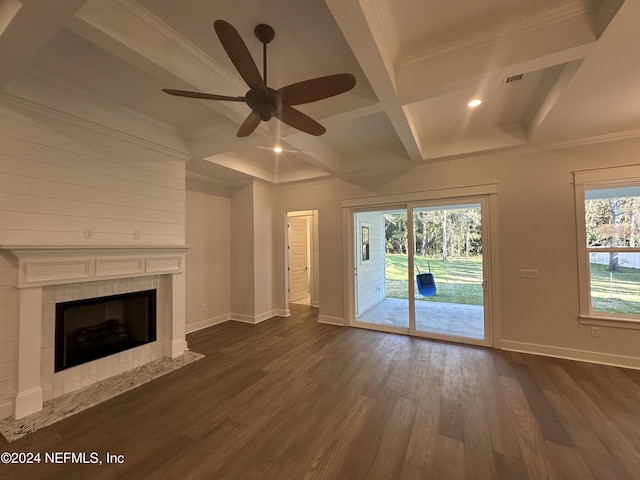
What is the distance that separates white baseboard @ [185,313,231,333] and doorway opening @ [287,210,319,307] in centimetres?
191

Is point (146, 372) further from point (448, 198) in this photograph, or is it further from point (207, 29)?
point (448, 198)

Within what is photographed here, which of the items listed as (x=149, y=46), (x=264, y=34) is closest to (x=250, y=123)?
(x=264, y=34)

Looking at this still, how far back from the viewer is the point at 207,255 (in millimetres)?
5023

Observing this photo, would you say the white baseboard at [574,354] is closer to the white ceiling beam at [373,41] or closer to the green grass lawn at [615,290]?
the green grass lawn at [615,290]

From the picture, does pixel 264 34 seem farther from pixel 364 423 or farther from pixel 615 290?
pixel 615 290

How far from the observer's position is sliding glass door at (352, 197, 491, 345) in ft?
13.1

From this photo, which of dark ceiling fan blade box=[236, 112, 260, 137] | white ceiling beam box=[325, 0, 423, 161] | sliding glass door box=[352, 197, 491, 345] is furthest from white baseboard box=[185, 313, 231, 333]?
white ceiling beam box=[325, 0, 423, 161]

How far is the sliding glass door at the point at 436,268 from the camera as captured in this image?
3.98 meters

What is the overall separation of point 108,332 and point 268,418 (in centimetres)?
232

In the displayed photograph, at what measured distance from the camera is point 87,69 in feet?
7.59

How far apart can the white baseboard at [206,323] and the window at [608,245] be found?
5.66 m

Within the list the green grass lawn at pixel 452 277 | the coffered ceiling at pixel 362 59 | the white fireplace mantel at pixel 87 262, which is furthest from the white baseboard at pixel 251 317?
the coffered ceiling at pixel 362 59

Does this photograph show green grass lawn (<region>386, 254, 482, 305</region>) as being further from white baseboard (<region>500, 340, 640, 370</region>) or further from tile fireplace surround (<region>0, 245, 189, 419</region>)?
tile fireplace surround (<region>0, 245, 189, 419</region>)

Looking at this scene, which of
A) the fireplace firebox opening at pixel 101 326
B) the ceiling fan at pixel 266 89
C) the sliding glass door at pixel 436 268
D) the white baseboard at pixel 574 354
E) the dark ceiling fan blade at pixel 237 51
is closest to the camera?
the dark ceiling fan blade at pixel 237 51
